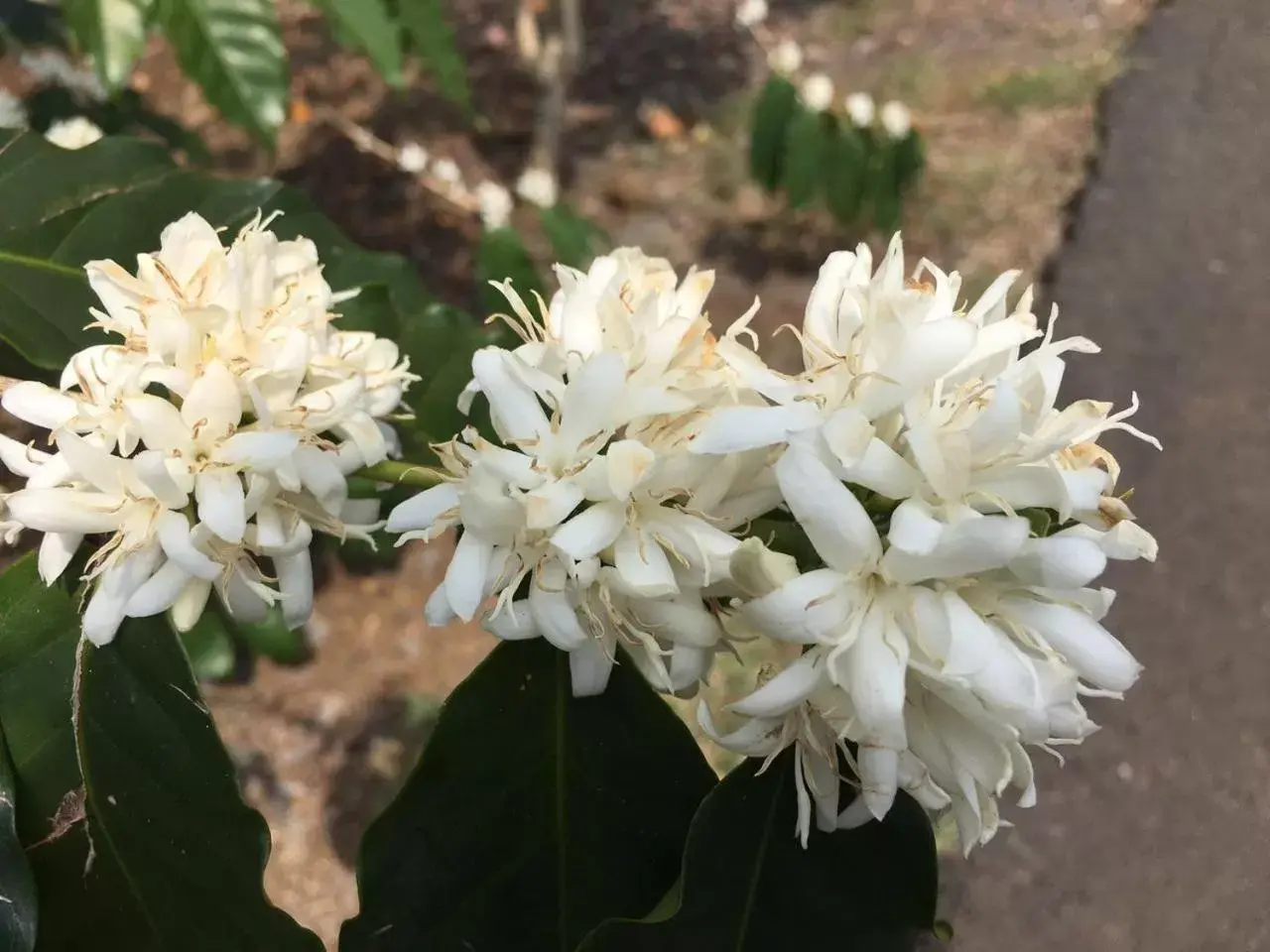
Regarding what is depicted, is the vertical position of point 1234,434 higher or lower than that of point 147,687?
lower

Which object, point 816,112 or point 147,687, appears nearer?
point 147,687

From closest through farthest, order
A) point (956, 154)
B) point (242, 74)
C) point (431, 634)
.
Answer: point (242, 74), point (431, 634), point (956, 154)

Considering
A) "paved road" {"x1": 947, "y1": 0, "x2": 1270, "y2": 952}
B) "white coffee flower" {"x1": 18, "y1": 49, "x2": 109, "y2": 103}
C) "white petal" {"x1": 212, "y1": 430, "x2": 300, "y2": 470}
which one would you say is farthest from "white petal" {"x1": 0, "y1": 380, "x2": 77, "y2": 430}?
"white coffee flower" {"x1": 18, "y1": 49, "x2": 109, "y2": 103}

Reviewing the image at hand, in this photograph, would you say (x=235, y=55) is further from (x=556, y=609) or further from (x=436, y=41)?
(x=556, y=609)

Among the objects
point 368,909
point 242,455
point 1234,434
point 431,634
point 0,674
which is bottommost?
point 431,634

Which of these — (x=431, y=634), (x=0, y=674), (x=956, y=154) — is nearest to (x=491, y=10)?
(x=956, y=154)

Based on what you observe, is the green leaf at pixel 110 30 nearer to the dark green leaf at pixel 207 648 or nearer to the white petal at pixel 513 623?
the dark green leaf at pixel 207 648

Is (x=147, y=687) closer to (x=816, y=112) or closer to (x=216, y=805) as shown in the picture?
(x=216, y=805)

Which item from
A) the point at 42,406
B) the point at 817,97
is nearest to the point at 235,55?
the point at 42,406
